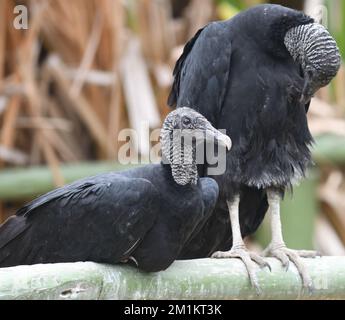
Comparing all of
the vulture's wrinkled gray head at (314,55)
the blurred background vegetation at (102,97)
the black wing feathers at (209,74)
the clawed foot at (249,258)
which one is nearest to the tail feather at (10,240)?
the clawed foot at (249,258)

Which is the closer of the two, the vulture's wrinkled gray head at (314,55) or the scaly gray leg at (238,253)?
the scaly gray leg at (238,253)

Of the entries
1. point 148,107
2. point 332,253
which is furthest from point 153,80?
point 332,253

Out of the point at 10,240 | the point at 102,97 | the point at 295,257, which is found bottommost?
the point at 295,257

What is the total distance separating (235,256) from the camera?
4.42 meters

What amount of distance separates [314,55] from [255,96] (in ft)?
1.12

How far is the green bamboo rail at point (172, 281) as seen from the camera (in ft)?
11.6

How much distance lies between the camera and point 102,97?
706 cm

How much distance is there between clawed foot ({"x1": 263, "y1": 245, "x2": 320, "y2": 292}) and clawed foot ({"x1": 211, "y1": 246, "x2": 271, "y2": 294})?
5.0 inches

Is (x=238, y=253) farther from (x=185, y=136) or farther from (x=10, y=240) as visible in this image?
(x=10, y=240)

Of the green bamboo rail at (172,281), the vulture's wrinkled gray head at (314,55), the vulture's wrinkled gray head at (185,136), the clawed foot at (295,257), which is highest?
the vulture's wrinkled gray head at (314,55)

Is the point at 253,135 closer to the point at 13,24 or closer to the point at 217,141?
the point at 217,141

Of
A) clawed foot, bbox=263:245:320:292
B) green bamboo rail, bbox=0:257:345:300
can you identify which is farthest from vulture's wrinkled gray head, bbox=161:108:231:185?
clawed foot, bbox=263:245:320:292

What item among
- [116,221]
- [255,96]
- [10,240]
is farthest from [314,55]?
[10,240]

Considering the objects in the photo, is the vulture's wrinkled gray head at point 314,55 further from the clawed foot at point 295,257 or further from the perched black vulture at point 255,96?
the clawed foot at point 295,257
